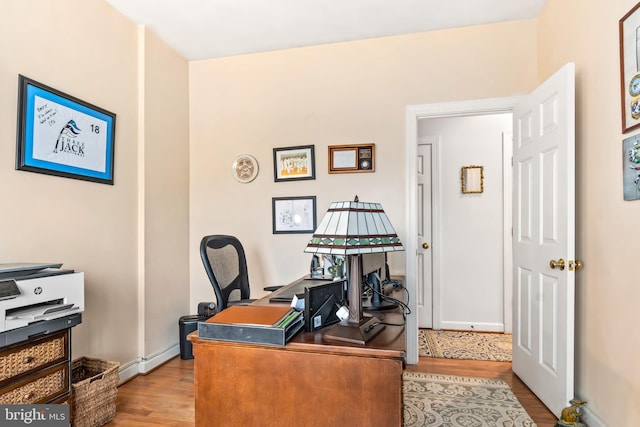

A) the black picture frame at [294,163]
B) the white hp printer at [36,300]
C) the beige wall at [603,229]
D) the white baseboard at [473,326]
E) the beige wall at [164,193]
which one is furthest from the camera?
the white baseboard at [473,326]

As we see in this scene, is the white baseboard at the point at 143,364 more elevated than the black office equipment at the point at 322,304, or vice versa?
the black office equipment at the point at 322,304

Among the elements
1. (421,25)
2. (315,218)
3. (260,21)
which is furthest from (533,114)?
(260,21)

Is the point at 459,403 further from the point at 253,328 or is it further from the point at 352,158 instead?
the point at 352,158

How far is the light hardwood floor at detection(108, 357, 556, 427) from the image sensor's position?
2.05 metres

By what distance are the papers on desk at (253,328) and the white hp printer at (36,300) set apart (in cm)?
89

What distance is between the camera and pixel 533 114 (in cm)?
234

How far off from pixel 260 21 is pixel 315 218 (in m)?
1.64

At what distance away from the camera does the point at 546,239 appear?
2156mm

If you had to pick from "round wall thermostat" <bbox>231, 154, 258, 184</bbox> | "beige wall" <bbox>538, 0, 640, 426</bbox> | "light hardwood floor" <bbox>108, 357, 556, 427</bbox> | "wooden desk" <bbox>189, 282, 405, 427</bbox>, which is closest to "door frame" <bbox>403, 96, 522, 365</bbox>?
"light hardwood floor" <bbox>108, 357, 556, 427</bbox>

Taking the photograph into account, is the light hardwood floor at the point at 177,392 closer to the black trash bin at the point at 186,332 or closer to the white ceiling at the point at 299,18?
the black trash bin at the point at 186,332

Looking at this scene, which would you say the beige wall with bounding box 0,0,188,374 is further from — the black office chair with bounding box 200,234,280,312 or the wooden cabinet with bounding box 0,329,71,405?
the black office chair with bounding box 200,234,280,312

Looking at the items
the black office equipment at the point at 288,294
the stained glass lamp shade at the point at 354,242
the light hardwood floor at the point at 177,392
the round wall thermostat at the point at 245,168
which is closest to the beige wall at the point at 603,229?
the light hardwood floor at the point at 177,392

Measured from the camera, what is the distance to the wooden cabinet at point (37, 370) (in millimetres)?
1498

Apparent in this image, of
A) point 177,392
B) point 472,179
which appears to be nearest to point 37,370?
point 177,392
